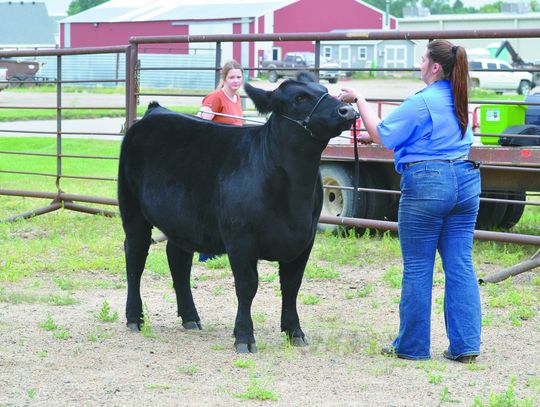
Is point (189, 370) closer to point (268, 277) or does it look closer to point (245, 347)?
point (245, 347)

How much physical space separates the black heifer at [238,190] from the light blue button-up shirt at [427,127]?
10.8 inches

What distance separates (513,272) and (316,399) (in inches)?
142

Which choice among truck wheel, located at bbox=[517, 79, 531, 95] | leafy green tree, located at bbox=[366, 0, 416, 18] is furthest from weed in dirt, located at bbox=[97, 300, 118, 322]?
leafy green tree, located at bbox=[366, 0, 416, 18]

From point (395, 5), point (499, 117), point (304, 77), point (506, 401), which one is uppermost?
point (395, 5)

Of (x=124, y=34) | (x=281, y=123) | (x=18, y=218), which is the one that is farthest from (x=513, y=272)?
(x=124, y=34)

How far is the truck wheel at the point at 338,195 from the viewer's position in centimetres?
1013

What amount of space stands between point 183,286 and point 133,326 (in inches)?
16.4

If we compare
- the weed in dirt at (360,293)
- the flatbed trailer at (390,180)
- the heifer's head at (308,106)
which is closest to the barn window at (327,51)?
the flatbed trailer at (390,180)

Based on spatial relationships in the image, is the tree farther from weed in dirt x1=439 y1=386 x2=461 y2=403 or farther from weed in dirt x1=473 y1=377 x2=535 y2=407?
weed in dirt x1=473 y1=377 x2=535 y2=407

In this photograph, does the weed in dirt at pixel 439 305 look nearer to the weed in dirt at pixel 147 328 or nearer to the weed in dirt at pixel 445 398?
the weed in dirt at pixel 147 328

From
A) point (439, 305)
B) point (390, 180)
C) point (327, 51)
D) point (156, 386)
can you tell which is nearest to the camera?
point (156, 386)

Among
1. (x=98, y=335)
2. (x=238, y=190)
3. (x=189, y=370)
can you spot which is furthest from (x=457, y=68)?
(x=98, y=335)

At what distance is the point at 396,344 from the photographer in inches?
227

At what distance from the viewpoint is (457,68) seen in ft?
17.8
